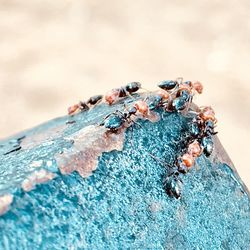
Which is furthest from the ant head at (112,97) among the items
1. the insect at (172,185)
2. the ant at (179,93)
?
→ the insect at (172,185)

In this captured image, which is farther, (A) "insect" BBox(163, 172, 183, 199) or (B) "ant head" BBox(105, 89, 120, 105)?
(B) "ant head" BBox(105, 89, 120, 105)

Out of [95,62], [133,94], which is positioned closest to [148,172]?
[133,94]

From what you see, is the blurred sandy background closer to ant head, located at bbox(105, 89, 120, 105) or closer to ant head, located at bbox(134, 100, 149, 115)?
ant head, located at bbox(105, 89, 120, 105)

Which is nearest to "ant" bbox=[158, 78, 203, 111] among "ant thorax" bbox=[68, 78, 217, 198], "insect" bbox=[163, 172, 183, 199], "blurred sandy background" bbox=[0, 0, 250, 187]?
"ant thorax" bbox=[68, 78, 217, 198]

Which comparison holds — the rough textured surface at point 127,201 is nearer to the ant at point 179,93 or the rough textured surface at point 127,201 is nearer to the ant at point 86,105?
the ant at point 179,93

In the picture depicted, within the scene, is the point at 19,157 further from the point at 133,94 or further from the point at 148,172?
the point at 133,94
